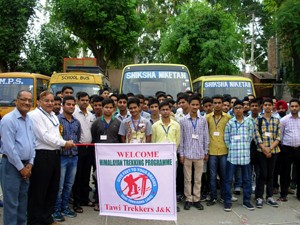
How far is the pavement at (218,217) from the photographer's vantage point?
Answer: 17.8 feet

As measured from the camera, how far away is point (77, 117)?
5.97 metres

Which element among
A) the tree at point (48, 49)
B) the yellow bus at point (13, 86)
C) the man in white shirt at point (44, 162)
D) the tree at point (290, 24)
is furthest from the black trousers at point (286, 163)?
the tree at point (48, 49)

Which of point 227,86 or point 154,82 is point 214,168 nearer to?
point 154,82

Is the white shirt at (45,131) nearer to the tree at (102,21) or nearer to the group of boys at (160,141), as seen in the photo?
the group of boys at (160,141)

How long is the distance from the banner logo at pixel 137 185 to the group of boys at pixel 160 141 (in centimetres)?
70

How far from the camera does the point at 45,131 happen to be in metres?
4.87

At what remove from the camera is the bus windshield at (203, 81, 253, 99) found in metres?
12.1

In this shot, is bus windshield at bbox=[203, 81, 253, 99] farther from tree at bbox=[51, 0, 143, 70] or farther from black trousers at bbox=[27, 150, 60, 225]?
tree at bbox=[51, 0, 143, 70]

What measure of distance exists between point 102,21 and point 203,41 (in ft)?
22.4

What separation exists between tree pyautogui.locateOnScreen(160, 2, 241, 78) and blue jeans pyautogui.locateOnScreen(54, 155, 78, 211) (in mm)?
14463

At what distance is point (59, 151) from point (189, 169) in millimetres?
2145

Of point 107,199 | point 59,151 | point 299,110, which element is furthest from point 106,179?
point 299,110

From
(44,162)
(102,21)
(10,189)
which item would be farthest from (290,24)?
(10,189)

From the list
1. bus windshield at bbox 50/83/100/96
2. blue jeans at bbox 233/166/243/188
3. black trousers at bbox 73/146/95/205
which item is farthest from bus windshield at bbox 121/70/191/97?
black trousers at bbox 73/146/95/205
